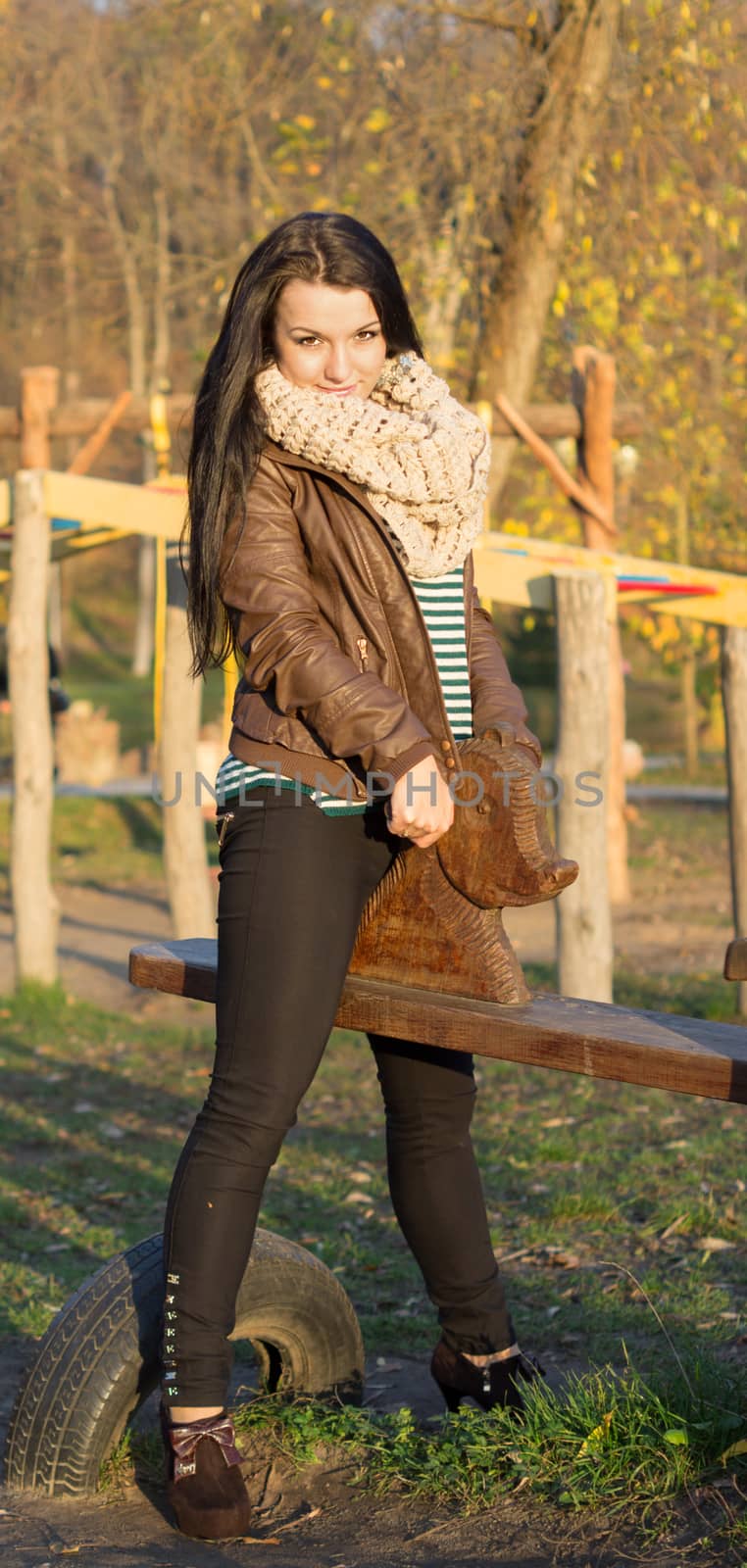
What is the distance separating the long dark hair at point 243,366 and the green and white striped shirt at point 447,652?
0.26 meters

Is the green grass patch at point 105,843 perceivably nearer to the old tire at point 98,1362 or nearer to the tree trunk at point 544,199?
the tree trunk at point 544,199

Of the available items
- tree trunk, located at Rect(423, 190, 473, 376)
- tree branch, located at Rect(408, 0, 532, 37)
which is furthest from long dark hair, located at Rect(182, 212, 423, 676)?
tree branch, located at Rect(408, 0, 532, 37)

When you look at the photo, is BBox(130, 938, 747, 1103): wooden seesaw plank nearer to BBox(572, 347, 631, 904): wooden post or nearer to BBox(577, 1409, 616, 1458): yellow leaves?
BBox(577, 1409, 616, 1458): yellow leaves

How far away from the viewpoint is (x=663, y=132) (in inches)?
384

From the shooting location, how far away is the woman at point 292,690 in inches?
98.3

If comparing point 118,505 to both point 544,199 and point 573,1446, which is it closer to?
point 544,199

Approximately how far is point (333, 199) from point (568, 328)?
1.90m

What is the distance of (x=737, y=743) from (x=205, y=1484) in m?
4.48

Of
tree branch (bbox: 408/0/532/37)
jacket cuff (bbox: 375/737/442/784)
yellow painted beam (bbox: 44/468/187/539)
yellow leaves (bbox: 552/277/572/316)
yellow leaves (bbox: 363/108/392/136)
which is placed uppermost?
tree branch (bbox: 408/0/532/37)

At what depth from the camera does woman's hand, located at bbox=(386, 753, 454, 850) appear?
244 centimetres

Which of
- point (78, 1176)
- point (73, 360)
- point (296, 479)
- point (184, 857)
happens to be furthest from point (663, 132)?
point (73, 360)

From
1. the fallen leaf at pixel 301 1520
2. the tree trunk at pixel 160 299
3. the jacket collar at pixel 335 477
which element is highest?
the tree trunk at pixel 160 299

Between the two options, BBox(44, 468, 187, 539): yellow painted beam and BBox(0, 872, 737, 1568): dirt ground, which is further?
BBox(44, 468, 187, 539): yellow painted beam

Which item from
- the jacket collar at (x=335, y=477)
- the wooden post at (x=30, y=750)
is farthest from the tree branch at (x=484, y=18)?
the jacket collar at (x=335, y=477)
